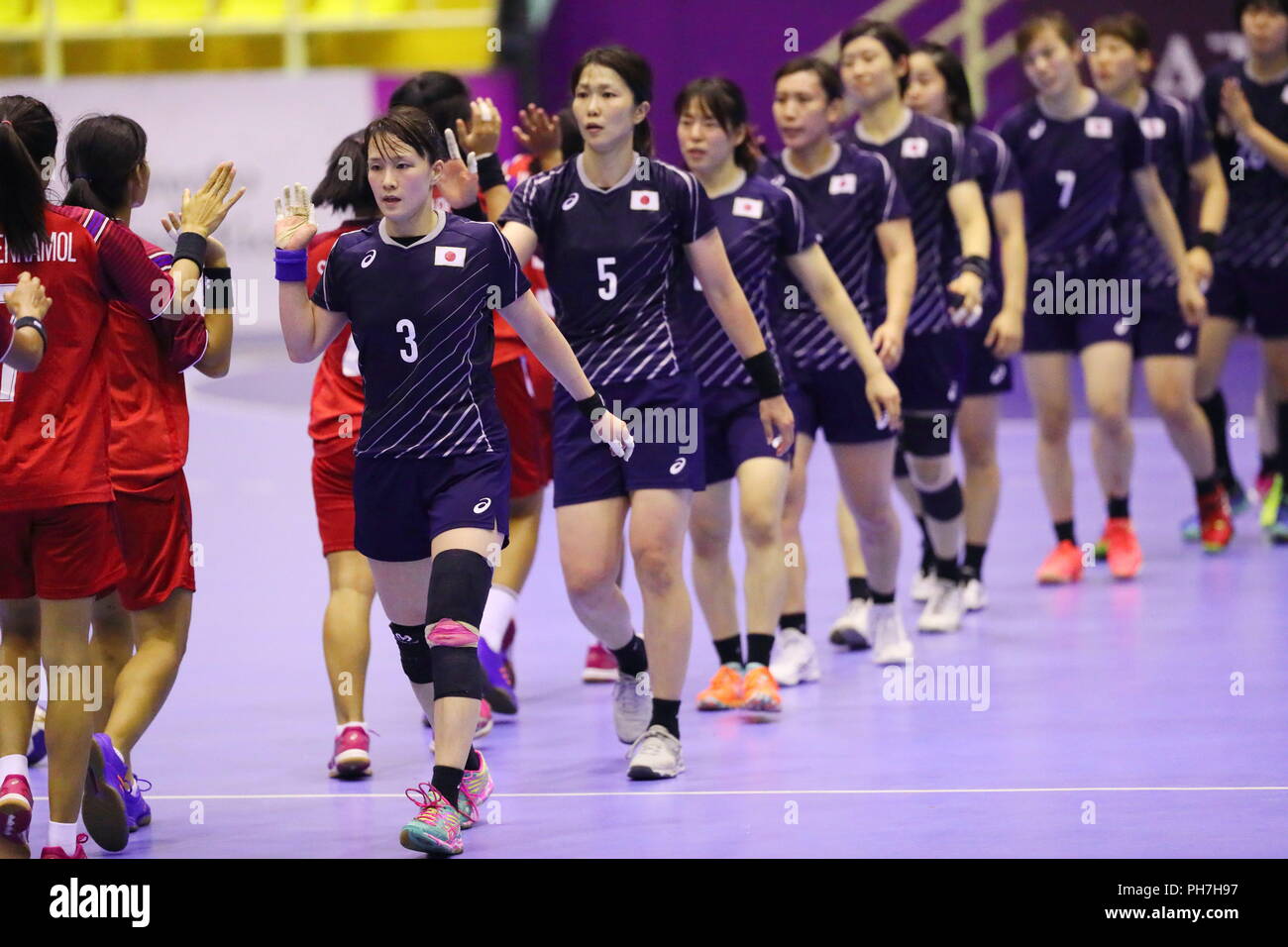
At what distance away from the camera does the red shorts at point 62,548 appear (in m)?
4.59

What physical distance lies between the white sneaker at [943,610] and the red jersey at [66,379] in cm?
401

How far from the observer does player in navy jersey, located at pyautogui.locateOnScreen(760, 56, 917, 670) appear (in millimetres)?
6992

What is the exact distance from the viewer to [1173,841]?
15.6ft

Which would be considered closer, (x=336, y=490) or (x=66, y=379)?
(x=66, y=379)

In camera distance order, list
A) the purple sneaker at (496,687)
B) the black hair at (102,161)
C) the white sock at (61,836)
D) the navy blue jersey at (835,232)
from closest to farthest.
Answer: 1. the white sock at (61,836)
2. the black hair at (102,161)
3. the purple sneaker at (496,687)
4. the navy blue jersey at (835,232)

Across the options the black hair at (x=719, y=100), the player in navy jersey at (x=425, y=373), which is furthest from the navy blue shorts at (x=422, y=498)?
the black hair at (x=719, y=100)

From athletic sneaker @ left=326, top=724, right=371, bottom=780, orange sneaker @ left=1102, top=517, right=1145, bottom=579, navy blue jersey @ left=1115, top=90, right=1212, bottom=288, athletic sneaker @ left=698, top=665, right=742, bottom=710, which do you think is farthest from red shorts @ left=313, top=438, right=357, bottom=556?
navy blue jersey @ left=1115, top=90, right=1212, bottom=288

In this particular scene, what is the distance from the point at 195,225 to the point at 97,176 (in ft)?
0.99

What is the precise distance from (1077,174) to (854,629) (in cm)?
243

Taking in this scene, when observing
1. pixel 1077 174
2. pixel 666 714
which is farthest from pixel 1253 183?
pixel 666 714

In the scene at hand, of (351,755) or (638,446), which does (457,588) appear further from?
(351,755)

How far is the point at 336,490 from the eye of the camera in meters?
5.95

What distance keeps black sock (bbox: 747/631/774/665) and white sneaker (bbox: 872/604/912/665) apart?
81 cm

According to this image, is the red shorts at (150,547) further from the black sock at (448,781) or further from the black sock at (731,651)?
the black sock at (731,651)
